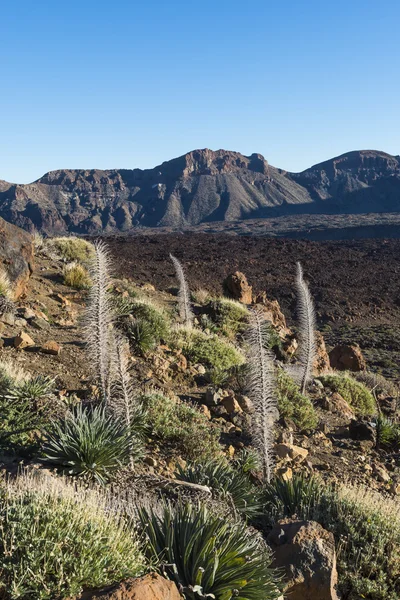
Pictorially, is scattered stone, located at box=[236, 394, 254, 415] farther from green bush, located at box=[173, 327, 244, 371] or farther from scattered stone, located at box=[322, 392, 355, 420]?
scattered stone, located at box=[322, 392, 355, 420]

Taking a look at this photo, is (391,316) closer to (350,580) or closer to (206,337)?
(206,337)

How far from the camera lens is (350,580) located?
328 centimetres

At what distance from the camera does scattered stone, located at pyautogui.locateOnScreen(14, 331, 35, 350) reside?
23.7ft

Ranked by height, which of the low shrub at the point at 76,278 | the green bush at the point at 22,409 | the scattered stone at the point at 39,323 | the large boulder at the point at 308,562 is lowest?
the large boulder at the point at 308,562

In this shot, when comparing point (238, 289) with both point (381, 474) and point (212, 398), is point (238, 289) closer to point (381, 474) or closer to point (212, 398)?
point (212, 398)

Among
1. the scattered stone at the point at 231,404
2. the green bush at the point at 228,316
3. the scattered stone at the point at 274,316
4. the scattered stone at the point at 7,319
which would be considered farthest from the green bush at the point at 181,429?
the scattered stone at the point at 274,316

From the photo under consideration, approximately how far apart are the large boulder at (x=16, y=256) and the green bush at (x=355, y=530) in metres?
6.77

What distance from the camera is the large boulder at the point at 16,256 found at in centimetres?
935

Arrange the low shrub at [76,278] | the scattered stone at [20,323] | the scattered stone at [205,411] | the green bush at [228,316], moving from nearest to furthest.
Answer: the scattered stone at [205,411] → the scattered stone at [20,323] → the low shrub at [76,278] → the green bush at [228,316]

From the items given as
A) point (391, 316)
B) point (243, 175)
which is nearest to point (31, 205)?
point (243, 175)

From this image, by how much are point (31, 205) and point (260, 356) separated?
3905 inches

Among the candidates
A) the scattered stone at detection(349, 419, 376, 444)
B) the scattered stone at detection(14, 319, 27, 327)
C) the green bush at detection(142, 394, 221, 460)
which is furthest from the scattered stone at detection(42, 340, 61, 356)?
the scattered stone at detection(349, 419, 376, 444)

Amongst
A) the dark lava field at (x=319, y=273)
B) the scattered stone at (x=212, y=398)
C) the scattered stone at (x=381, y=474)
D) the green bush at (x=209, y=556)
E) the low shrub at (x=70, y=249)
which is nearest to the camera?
the green bush at (x=209, y=556)

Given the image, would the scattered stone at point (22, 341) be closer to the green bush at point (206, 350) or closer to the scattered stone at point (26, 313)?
the scattered stone at point (26, 313)
